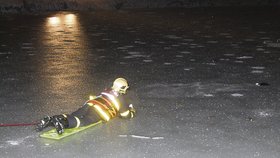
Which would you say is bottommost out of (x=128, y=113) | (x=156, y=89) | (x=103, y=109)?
(x=156, y=89)

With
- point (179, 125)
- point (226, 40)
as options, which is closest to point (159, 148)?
point (179, 125)

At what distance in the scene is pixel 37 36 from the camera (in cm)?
1698

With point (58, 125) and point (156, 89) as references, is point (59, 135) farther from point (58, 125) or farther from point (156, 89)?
point (156, 89)

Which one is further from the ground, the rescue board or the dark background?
the rescue board

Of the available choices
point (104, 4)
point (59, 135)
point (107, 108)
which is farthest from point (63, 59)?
point (104, 4)

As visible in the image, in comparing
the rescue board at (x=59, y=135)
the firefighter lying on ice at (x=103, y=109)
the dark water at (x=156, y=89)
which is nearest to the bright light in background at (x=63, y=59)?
the dark water at (x=156, y=89)

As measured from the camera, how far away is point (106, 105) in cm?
614

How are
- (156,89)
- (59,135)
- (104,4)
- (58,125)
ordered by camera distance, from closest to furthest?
(58,125), (59,135), (156,89), (104,4)

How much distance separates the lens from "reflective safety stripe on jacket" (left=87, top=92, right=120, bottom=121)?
6090 millimetres

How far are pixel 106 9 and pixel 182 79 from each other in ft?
86.3

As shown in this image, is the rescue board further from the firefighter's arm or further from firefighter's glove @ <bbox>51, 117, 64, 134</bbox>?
the firefighter's arm

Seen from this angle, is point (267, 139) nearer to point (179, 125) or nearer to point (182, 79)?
point (179, 125)

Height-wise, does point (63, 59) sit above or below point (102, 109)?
below

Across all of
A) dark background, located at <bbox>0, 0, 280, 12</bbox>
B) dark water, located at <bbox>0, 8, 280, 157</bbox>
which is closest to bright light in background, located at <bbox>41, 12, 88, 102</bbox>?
dark water, located at <bbox>0, 8, 280, 157</bbox>
